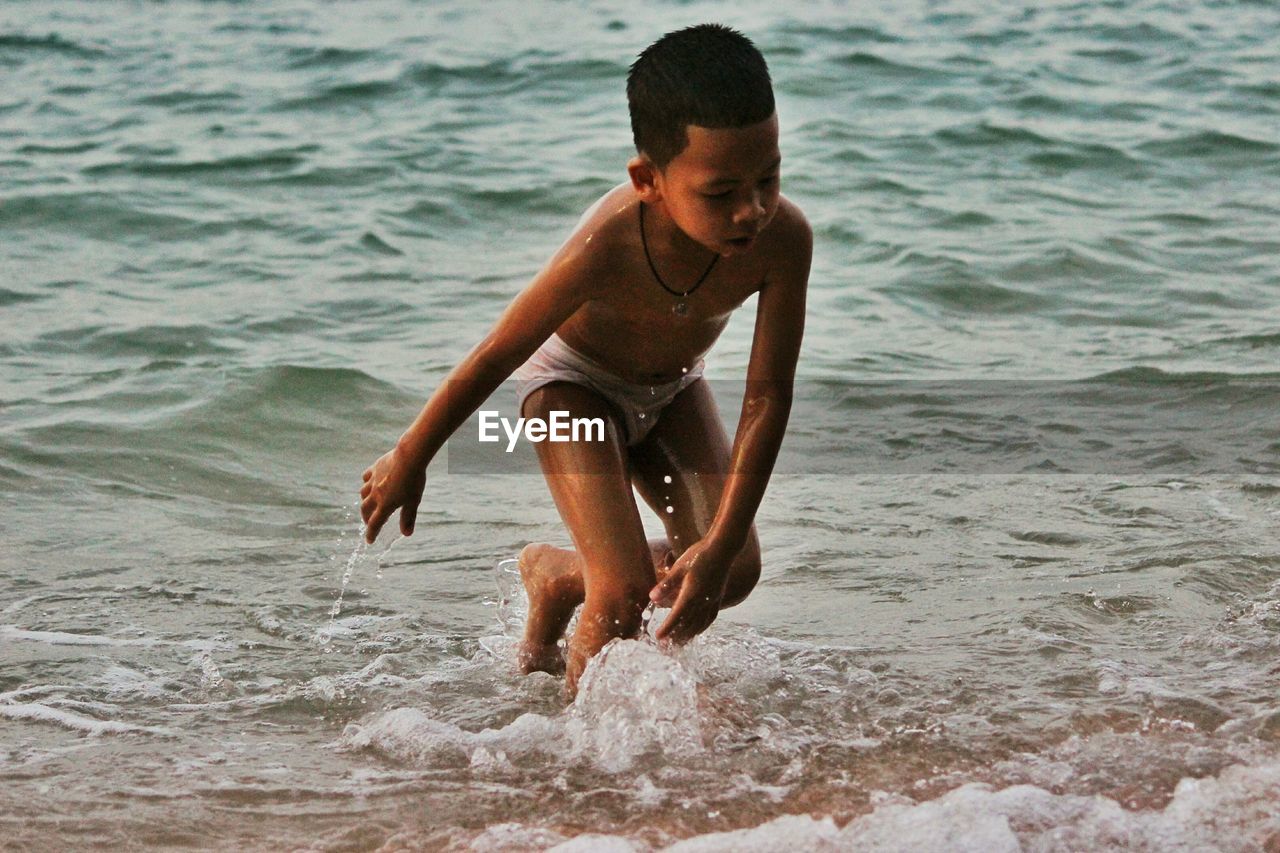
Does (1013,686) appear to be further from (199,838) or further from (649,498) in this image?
(199,838)

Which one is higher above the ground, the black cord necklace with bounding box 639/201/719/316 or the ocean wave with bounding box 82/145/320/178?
the black cord necklace with bounding box 639/201/719/316

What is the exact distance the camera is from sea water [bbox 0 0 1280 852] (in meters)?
3.51

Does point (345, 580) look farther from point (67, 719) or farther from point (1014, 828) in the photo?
point (1014, 828)

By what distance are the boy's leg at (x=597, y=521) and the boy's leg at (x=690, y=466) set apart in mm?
156

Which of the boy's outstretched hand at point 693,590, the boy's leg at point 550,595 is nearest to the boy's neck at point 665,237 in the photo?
the boy's outstretched hand at point 693,590

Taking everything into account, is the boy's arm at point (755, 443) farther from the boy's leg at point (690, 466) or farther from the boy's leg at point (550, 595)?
the boy's leg at point (550, 595)

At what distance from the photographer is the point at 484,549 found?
17.7 ft

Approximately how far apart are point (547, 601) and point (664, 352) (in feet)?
2.32

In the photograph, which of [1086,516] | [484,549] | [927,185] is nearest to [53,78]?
[927,185]

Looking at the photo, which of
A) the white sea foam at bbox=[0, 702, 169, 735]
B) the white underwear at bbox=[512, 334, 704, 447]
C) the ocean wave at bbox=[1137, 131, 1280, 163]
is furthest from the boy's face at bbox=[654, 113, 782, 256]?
the ocean wave at bbox=[1137, 131, 1280, 163]

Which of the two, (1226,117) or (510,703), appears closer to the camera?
(510,703)

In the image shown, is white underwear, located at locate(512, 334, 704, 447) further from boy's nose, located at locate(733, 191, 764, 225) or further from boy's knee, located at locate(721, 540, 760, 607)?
boy's nose, located at locate(733, 191, 764, 225)

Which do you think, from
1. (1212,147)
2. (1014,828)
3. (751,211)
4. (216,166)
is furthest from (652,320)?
(1212,147)

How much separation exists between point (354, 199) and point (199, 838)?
Answer: 7.66 m
